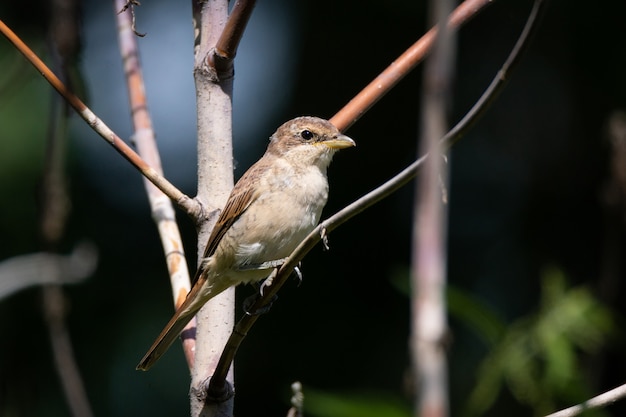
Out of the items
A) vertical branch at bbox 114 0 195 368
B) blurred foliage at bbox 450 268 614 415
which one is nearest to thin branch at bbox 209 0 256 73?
vertical branch at bbox 114 0 195 368

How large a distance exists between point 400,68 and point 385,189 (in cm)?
130

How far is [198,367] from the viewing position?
8.43ft

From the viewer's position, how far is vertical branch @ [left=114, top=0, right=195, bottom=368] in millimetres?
2936

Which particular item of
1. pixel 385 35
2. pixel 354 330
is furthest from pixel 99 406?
pixel 385 35

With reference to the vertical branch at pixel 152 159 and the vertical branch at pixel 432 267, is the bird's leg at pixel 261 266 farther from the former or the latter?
the vertical branch at pixel 432 267

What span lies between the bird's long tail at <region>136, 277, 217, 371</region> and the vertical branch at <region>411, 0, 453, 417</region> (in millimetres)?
2078

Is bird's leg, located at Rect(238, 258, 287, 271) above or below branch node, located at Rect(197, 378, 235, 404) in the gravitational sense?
above

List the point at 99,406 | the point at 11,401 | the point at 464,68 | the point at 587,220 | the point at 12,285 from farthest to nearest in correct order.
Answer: the point at 464,68 → the point at 587,220 → the point at 99,406 → the point at 11,401 → the point at 12,285

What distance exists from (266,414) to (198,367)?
13.2 feet

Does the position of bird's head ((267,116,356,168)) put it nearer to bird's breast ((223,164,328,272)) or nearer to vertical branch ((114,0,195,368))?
bird's breast ((223,164,328,272))

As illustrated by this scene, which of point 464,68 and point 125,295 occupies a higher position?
point 464,68

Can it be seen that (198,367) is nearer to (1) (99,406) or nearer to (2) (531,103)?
(1) (99,406)

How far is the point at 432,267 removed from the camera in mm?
984

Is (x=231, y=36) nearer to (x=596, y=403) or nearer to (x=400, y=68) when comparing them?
(x=400, y=68)
